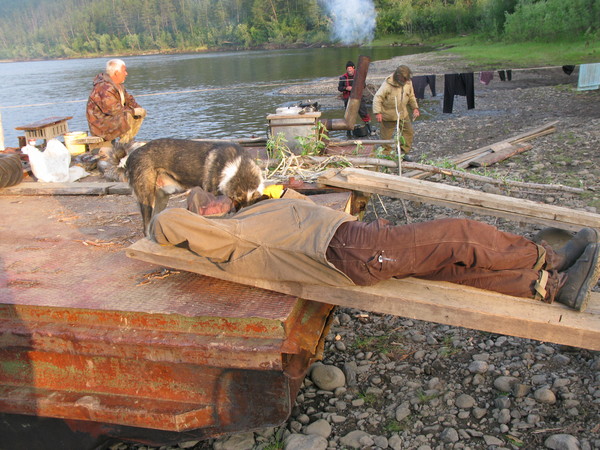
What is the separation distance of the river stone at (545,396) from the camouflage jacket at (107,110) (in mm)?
7568

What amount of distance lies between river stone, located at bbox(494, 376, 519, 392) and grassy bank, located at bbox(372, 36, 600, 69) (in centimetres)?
2571

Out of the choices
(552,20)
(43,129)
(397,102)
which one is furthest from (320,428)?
(552,20)

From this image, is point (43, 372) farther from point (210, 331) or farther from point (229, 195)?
point (229, 195)

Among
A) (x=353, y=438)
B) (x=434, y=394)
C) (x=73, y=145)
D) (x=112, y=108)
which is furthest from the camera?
(x=73, y=145)

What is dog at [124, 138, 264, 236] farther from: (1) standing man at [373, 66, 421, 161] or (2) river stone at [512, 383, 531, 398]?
(1) standing man at [373, 66, 421, 161]

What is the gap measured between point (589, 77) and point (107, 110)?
625 inches

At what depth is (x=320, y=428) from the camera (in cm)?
346

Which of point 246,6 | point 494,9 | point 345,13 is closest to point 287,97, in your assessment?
point 494,9

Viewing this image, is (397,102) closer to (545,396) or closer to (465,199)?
(465,199)

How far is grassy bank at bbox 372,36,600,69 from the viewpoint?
26.2 meters

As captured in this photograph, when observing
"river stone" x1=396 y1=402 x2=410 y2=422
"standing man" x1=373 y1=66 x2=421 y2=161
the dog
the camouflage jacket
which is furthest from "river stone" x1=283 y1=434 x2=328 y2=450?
"standing man" x1=373 y1=66 x2=421 y2=161

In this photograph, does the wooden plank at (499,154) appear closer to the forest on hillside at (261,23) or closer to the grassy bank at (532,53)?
the grassy bank at (532,53)

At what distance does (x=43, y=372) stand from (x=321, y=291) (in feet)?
6.46

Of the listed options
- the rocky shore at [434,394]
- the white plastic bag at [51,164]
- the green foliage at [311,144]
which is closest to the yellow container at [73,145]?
the white plastic bag at [51,164]
